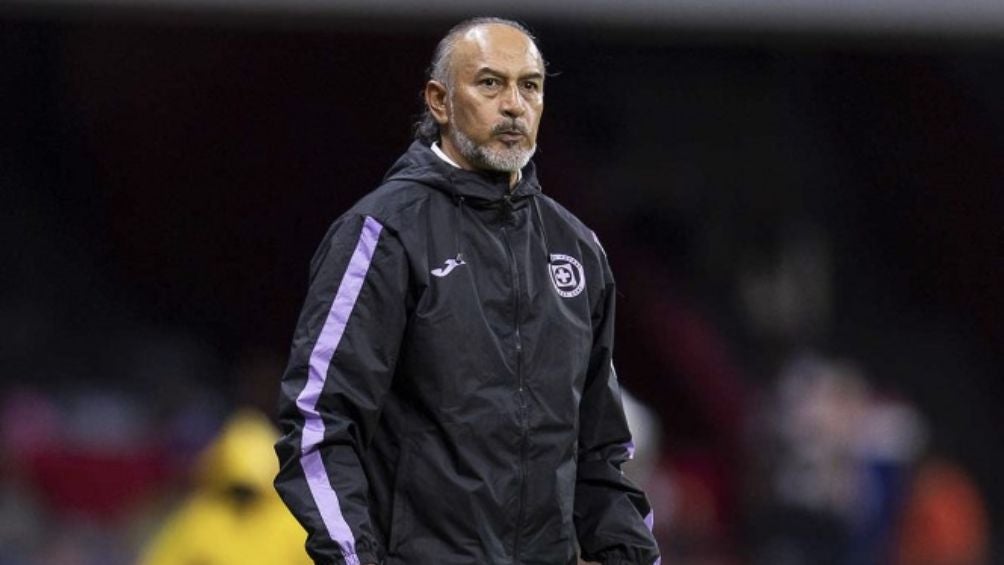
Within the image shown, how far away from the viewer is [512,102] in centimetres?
427

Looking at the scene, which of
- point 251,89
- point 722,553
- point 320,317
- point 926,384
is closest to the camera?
point 320,317

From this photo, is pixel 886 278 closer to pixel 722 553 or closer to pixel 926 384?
pixel 926 384

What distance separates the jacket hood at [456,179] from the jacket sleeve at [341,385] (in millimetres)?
163

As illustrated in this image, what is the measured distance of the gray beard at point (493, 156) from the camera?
4242mm

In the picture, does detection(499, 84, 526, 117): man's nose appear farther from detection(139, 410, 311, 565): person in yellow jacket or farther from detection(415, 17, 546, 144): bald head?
detection(139, 410, 311, 565): person in yellow jacket

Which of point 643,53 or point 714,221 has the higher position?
point 643,53

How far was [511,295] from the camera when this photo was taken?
13.7 ft

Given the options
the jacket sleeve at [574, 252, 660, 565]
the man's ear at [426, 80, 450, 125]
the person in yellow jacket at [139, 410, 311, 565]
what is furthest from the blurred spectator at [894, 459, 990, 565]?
the man's ear at [426, 80, 450, 125]

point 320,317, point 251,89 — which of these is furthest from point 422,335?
point 251,89

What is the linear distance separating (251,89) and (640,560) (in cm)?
1023

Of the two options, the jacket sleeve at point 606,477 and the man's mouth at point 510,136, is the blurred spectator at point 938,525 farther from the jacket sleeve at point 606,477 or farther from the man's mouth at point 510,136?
the man's mouth at point 510,136

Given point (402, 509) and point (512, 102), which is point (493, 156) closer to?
point (512, 102)

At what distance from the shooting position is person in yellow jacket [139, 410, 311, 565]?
799 centimetres

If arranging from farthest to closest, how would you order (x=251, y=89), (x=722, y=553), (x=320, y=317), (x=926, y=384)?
(x=926, y=384) < (x=251, y=89) < (x=722, y=553) < (x=320, y=317)
